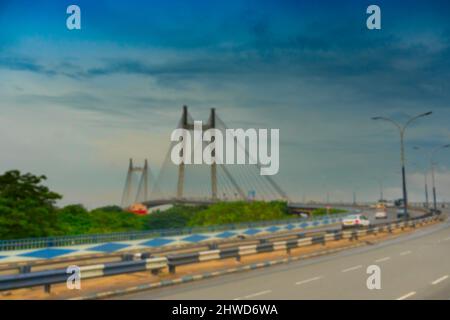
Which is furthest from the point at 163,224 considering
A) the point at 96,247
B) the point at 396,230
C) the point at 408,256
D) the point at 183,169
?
the point at 408,256

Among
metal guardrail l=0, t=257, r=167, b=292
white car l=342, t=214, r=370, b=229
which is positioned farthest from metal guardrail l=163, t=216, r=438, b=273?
white car l=342, t=214, r=370, b=229

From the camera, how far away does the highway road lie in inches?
529

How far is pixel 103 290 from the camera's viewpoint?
14492mm

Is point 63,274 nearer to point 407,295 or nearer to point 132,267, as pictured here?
point 132,267

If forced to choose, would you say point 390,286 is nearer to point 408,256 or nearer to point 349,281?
point 349,281

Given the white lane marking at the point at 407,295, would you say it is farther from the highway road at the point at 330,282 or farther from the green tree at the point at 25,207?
the green tree at the point at 25,207

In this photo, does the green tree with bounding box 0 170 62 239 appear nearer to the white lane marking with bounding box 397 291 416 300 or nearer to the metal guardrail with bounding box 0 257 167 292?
the metal guardrail with bounding box 0 257 167 292

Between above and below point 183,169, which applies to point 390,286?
below

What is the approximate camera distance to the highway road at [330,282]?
13.4 m

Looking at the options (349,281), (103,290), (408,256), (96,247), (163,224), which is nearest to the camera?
(103,290)

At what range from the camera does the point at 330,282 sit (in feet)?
51.8

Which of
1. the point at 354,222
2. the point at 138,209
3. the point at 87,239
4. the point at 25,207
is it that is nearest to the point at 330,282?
the point at 87,239
